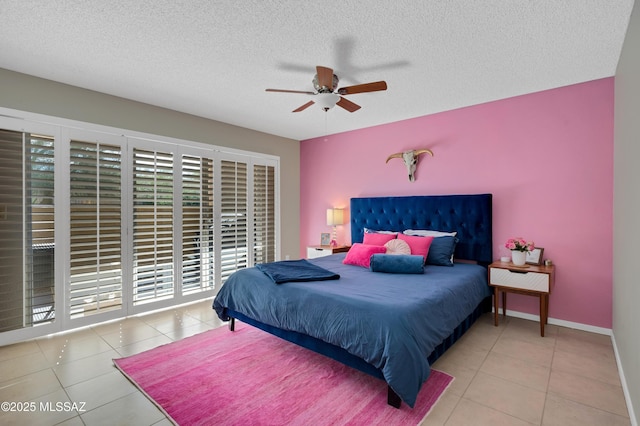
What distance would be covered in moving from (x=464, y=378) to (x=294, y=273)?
164cm

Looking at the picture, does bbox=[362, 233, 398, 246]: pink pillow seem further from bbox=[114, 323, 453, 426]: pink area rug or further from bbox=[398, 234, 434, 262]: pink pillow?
bbox=[114, 323, 453, 426]: pink area rug

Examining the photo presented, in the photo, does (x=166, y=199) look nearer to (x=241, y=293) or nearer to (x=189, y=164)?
(x=189, y=164)

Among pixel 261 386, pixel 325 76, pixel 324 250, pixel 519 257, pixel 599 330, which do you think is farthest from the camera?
pixel 324 250

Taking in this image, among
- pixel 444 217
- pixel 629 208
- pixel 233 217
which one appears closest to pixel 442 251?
pixel 444 217

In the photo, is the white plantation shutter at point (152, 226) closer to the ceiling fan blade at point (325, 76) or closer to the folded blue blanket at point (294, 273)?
the folded blue blanket at point (294, 273)

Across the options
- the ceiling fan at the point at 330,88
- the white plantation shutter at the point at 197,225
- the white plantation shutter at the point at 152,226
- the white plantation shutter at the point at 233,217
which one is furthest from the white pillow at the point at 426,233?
the white plantation shutter at the point at 152,226

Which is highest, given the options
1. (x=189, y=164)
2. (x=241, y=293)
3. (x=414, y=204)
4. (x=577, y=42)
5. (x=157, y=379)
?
(x=577, y=42)

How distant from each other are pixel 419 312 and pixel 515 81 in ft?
8.65

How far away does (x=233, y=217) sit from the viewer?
4727mm

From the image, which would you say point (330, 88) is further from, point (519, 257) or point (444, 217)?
point (519, 257)

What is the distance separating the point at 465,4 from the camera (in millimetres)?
2018

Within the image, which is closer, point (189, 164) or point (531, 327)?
point (531, 327)

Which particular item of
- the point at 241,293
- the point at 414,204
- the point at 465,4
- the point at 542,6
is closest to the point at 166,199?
the point at 241,293

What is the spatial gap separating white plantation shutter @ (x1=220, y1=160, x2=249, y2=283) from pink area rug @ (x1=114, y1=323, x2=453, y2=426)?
70.1 inches
